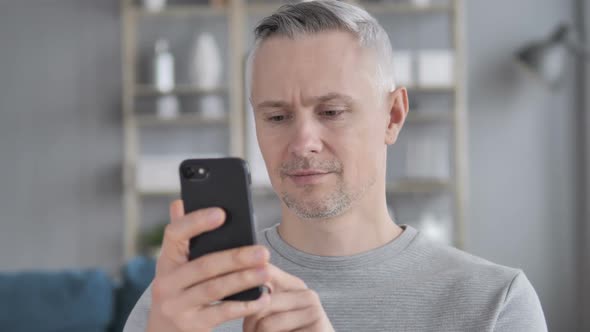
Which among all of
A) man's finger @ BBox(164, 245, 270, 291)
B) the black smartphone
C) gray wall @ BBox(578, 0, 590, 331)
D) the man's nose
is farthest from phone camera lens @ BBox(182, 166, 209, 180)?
gray wall @ BBox(578, 0, 590, 331)

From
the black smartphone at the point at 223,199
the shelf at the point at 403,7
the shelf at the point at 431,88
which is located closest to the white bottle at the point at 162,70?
the shelf at the point at 403,7

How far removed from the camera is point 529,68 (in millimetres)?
4426

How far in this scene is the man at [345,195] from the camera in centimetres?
122

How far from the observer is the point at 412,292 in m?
1.25

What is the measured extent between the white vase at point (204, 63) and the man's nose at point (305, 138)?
3.38 m

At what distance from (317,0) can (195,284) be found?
61cm

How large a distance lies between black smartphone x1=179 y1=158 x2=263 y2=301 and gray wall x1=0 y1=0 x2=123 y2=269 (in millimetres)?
3892

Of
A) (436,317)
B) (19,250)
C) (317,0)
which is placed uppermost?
(317,0)

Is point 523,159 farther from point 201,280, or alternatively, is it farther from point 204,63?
point 201,280

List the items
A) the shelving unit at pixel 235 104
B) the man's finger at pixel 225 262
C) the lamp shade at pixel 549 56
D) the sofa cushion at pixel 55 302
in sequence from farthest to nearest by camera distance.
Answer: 1. the shelving unit at pixel 235 104
2. the lamp shade at pixel 549 56
3. the sofa cushion at pixel 55 302
4. the man's finger at pixel 225 262

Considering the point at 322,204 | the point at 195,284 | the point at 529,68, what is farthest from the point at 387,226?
the point at 529,68

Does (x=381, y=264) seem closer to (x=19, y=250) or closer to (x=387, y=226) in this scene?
(x=387, y=226)

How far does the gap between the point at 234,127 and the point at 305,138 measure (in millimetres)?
3327

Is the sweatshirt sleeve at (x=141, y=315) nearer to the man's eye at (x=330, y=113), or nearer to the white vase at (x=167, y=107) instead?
the man's eye at (x=330, y=113)
